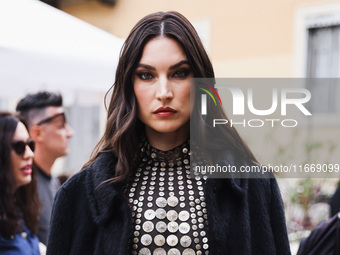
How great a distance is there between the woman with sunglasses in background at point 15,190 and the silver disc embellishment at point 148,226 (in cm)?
100

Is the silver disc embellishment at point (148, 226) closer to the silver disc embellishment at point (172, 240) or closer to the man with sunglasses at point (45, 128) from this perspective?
the silver disc embellishment at point (172, 240)

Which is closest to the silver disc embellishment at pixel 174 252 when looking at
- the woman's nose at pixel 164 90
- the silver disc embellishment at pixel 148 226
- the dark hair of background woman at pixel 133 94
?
the silver disc embellishment at pixel 148 226

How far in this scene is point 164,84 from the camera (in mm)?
1592

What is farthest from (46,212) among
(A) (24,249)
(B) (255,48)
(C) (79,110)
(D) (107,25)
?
(C) (79,110)

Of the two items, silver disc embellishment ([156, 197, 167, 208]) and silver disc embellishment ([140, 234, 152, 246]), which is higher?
silver disc embellishment ([156, 197, 167, 208])

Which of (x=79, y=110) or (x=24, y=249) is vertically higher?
(x=79, y=110)

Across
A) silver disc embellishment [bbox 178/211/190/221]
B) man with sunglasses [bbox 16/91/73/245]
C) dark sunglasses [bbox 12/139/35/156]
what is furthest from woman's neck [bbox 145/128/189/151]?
man with sunglasses [bbox 16/91/73/245]

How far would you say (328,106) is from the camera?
7574 mm

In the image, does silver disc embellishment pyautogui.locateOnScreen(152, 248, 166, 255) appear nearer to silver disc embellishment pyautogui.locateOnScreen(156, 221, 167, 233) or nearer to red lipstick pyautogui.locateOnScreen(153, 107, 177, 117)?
silver disc embellishment pyautogui.locateOnScreen(156, 221, 167, 233)

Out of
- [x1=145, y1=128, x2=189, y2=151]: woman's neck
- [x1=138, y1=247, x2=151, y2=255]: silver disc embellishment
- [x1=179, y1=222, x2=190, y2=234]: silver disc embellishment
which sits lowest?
[x1=138, y1=247, x2=151, y2=255]: silver disc embellishment

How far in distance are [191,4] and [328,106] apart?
3.01 m

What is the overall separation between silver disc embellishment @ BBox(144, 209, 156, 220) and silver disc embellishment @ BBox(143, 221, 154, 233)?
0.02m

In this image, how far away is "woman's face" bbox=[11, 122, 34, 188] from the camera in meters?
2.49

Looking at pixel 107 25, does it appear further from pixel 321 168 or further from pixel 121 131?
pixel 121 131
